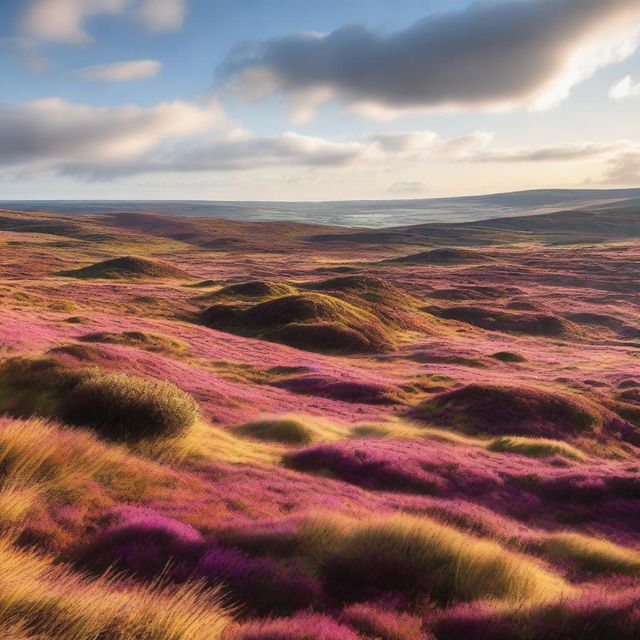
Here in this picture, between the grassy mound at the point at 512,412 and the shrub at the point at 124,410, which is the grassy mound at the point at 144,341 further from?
the shrub at the point at 124,410

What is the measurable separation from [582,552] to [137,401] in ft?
36.2

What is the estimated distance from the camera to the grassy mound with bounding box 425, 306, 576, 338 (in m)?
74.5

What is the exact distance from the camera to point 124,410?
43.7 feet

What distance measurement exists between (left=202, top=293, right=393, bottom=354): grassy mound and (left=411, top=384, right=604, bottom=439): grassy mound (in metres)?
22.3

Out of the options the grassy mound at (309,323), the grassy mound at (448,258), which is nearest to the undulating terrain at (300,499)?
the grassy mound at (309,323)

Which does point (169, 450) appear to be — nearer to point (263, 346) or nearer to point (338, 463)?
point (338, 463)

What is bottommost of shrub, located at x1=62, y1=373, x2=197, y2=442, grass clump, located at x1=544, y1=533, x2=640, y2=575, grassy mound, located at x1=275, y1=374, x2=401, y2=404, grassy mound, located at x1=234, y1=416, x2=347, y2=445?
grassy mound, located at x1=275, y1=374, x2=401, y2=404

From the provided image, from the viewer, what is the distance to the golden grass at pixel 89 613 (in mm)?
4641

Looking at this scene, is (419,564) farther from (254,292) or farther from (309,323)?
(254,292)

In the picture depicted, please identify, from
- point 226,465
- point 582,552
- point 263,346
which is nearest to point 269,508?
point 226,465

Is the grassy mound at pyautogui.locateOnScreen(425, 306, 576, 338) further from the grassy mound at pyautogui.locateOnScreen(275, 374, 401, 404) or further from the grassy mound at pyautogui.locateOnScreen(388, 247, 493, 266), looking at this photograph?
the grassy mound at pyautogui.locateOnScreen(388, 247, 493, 266)

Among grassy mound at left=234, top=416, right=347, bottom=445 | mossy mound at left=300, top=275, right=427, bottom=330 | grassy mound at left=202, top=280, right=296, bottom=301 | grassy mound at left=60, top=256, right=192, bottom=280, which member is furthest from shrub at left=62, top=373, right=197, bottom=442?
grassy mound at left=60, top=256, right=192, bottom=280

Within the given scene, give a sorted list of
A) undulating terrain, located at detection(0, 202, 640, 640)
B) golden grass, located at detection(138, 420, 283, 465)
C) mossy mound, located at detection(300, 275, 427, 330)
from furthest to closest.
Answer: mossy mound, located at detection(300, 275, 427, 330) → golden grass, located at detection(138, 420, 283, 465) → undulating terrain, located at detection(0, 202, 640, 640)

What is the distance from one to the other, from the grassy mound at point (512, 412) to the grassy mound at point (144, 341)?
17368 millimetres
